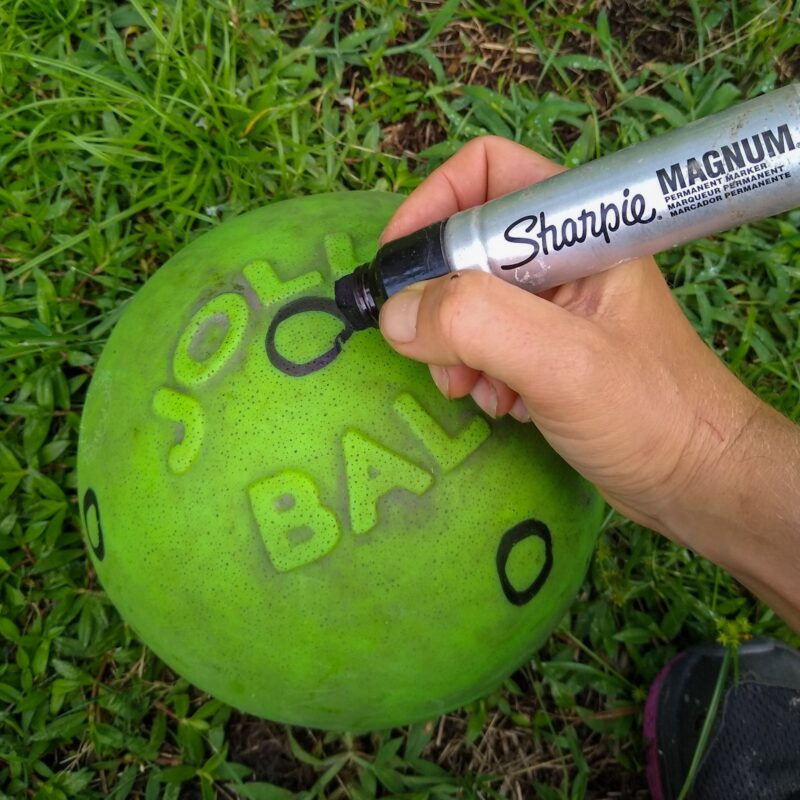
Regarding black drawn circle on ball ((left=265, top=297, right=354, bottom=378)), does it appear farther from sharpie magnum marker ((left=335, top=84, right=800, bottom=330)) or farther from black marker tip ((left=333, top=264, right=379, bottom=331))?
sharpie magnum marker ((left=335, top=84, right=800, bottom=330))

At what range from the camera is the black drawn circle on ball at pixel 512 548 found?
1.51m

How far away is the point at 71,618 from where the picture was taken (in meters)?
2.23

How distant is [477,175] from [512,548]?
75cm

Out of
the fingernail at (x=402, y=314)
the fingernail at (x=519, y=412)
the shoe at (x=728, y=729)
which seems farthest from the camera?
the shoe at (x=728, y=729)

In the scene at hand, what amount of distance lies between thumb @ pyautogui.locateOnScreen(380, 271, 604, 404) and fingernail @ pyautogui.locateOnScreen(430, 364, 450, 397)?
125 millimetres

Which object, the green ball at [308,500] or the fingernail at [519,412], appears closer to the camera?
the green ball at [308,500]

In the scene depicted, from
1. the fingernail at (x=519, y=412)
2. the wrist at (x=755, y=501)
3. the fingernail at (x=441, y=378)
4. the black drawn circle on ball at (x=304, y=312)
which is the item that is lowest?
the wrist at (x=755, y=501)

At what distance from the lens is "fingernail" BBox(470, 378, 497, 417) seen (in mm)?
1492

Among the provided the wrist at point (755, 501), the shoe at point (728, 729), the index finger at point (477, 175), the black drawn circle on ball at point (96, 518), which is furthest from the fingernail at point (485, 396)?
the shoe at point (728, 729)

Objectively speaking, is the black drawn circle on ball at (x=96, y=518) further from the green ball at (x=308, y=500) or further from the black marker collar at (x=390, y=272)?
the black marker collar at (x=390, y=272)

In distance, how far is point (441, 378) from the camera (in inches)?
57.5

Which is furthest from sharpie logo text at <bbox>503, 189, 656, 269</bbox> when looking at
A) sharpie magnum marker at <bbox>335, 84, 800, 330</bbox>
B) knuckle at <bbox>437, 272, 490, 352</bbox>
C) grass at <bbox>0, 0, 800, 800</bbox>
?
grass at <bbox>0, 0, 800, 800</bbox>

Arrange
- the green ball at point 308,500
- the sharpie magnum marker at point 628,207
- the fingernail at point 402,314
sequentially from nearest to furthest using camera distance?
the sharpie magnum marker at point 628,207 → the fingernail at point 402,314 → the green ball at point 308,500

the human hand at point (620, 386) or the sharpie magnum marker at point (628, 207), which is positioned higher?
the sharpie magnum marker at point (628, 207)
